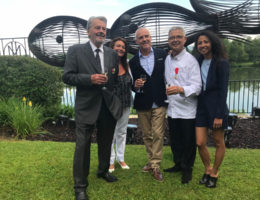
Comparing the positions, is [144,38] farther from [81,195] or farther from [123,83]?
[81,195]

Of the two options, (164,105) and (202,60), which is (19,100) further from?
(202,60)

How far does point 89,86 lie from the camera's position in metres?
2.34

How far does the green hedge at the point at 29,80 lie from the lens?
6.06m

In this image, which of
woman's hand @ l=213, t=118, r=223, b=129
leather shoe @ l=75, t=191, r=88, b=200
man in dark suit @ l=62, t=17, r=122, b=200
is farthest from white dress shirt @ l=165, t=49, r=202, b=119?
leather shoe @ l=75, t=191, r=88, b=200

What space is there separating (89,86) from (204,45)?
1382 millimetres

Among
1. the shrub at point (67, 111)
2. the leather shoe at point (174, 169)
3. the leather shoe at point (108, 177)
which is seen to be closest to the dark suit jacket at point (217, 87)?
the leather shoe at point (174, 169)

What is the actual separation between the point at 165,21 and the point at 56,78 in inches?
145

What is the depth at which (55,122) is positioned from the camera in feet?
20.2

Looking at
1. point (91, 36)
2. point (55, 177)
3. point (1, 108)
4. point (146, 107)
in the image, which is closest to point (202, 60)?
point (146, 107)

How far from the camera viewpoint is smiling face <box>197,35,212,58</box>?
8.08 feet

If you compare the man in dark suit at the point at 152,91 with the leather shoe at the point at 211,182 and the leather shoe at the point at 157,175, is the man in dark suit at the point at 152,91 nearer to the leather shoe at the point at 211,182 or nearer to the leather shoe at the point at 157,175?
the leather shoe at the point at 157,175

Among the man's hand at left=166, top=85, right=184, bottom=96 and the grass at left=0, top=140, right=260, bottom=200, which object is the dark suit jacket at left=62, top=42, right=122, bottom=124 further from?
the grass at left=0, top=140, right=260, bottom=200

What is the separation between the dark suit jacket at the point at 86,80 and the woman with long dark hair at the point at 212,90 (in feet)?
3.50

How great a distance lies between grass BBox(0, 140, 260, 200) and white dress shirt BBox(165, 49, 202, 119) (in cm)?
93
